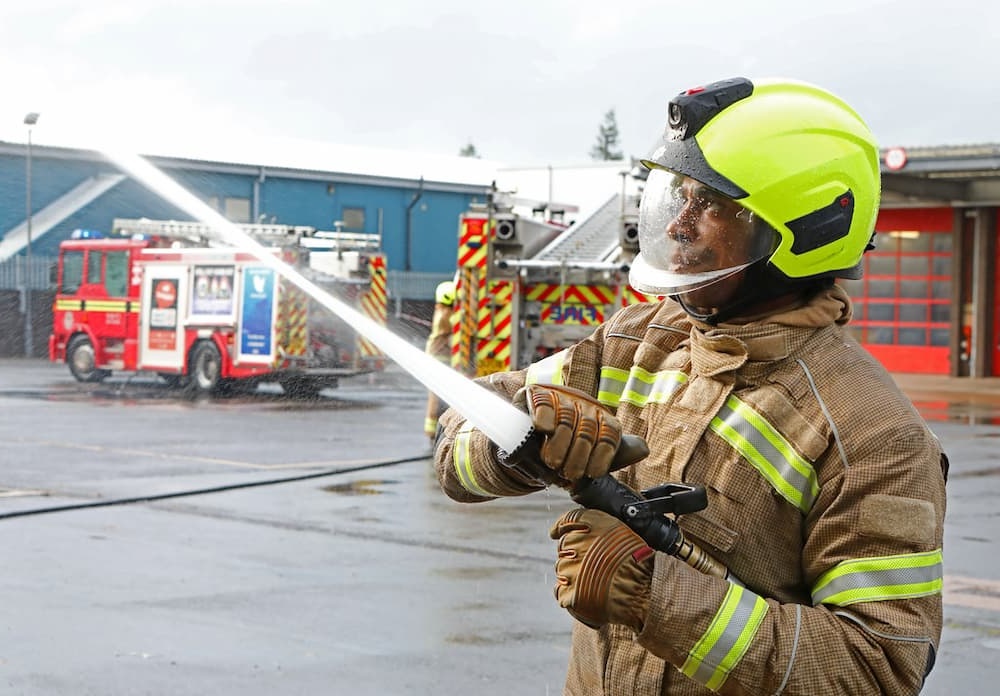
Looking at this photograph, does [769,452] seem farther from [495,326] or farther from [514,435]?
[495,326]

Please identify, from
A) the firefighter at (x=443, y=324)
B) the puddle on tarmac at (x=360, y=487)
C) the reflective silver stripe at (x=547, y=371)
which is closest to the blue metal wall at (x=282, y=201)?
the firefighter at (x=443, y=324)

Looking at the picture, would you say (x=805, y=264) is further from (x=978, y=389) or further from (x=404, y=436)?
(x=978, y=389)

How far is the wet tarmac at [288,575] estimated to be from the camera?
5977mm

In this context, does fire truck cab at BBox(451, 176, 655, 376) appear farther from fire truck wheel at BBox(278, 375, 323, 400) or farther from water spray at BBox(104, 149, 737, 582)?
water spray at BBox(104, 149, 737, 582)

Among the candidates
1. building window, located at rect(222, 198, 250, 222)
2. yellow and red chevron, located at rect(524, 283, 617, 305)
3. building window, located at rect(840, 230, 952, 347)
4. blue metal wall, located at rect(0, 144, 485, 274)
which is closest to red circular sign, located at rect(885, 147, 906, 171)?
building window, located at rect(840, 230, 952, 347)

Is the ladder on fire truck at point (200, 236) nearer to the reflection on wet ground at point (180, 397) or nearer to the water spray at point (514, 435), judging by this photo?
the reflection on wet ground at point (180, 397)

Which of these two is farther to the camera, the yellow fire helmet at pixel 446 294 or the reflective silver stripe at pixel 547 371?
the yellow fire helmet at pixel 446 294

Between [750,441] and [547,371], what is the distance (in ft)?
1.53

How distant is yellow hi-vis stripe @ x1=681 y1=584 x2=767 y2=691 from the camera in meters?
2.01

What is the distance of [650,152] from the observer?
94.7 inches

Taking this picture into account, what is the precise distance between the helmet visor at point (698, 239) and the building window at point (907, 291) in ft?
87.0

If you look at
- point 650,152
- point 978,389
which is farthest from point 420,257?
point 650,152

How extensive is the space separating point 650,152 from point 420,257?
38.9 meters

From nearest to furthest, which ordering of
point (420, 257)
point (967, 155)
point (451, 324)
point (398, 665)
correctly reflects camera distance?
1. point (398, 665)
2. point (451, 324)
3. point (967, 155)
4. point (420, 257)
